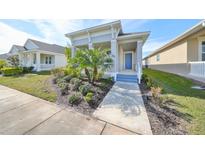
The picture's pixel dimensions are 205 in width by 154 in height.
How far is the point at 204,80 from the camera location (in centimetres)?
856

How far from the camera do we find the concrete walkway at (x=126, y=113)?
3795 millimetres

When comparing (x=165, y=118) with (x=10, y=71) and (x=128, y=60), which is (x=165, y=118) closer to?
(x=128, y=60)

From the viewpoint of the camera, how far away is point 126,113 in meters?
4.71

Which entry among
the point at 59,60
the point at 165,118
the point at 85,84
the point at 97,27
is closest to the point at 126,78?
the point at 85,84

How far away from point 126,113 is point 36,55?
2103 centimetres

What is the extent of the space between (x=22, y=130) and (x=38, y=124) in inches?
17.5

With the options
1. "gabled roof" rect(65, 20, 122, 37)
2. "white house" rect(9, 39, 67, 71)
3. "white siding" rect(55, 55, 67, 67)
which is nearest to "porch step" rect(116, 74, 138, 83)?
"gabled roof" rect(65, 20, 122, 37)

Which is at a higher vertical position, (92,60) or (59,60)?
(59,60)

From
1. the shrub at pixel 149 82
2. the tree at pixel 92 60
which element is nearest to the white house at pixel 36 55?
the tree at pixel 92 60

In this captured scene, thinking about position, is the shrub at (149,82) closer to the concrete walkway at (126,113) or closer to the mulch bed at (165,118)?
the concrete walkway at (126,113)
